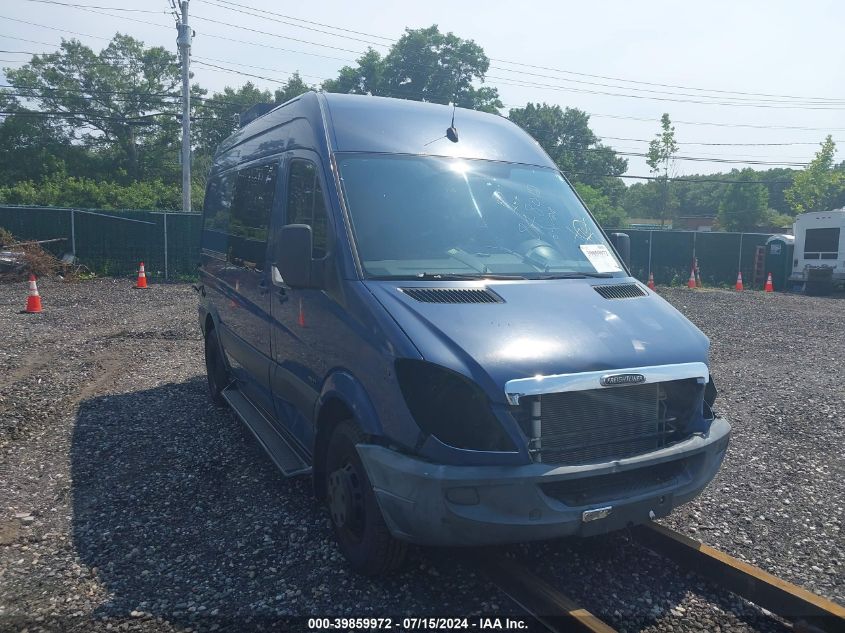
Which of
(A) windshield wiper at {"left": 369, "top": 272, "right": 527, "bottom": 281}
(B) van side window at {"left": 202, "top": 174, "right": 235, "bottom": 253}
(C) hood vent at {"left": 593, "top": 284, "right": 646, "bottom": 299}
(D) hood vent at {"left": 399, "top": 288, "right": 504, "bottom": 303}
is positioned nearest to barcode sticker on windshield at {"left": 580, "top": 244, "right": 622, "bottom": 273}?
(C) hood vent at {"left": 593, "top": 284, "right": 646, "bottom": 299}

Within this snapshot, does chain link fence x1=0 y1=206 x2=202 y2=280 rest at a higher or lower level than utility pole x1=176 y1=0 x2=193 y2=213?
lower

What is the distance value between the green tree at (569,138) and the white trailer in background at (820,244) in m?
35.2

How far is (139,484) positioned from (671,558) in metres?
3.60

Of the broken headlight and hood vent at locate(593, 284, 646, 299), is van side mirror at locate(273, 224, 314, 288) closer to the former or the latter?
the broken headlight

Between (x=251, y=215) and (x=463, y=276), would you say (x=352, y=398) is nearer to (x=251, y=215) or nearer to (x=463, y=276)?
(x=463, y=276)

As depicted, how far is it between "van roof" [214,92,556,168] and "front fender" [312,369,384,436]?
57.7 inches

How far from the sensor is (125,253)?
20.7 metres

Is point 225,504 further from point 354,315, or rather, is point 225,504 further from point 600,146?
point 600,146

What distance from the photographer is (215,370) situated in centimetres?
709

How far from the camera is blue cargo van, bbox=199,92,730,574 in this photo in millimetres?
3129

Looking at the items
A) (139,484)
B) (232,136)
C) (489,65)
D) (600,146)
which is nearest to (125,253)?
(232,136)

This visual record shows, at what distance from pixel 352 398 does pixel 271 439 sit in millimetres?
1660

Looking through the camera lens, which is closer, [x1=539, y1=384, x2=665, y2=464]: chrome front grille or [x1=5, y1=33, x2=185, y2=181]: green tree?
[x1=539, y1=384, x2=665, y2=464]: chrome front grille

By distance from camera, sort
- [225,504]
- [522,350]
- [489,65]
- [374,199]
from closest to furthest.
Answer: [522,350] → [374,199] → [225,504] → [489,65]
